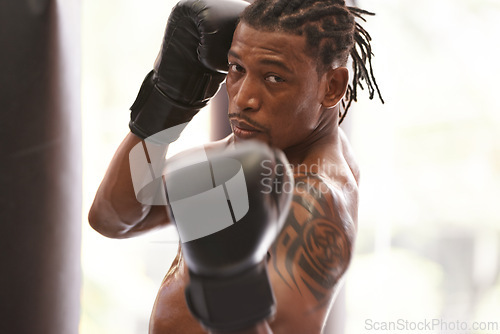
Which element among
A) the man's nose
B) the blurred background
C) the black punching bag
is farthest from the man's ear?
the blurred background

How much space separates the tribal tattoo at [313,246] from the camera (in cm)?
71

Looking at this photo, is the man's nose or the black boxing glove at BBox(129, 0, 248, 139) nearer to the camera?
the man's nose

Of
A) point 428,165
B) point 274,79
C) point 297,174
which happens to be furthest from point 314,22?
point 428,165

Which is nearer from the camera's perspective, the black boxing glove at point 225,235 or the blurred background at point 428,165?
the black boxing glove at point 225,235

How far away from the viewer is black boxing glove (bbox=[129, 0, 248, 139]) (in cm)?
90

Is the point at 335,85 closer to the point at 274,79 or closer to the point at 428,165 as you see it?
the point at 274,79

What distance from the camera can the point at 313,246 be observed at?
0.72 metres

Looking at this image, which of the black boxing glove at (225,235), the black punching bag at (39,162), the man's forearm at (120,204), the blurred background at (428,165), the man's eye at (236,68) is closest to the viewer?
the black boxing glove at (225,235)

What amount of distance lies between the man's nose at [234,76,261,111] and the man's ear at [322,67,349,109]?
0.11m

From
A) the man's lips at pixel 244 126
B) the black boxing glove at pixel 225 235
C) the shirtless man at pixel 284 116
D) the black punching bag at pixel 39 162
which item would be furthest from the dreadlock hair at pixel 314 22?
the black punching bag at pixel 39 162

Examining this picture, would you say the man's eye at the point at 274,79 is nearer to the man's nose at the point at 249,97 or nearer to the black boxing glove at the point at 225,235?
the man's nose at the point at 249,97

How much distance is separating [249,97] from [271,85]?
0.03 metres

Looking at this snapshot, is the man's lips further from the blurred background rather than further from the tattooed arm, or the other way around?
the blurred background

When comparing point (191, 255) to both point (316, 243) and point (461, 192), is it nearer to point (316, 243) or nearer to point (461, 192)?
point (316, 243)
